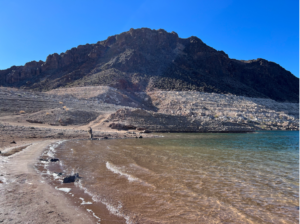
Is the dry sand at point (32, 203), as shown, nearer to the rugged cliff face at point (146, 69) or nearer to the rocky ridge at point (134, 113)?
the rocky ridge at point (134, 113)

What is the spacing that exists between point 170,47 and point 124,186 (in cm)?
9104

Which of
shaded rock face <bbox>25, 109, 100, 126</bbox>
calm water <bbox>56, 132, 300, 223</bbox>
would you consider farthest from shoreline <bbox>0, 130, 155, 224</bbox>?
shaded rock face <bbox>25, 109, 100, 126</bbox>

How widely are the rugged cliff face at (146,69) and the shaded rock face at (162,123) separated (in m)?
32.2

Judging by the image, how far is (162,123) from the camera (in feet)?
95.7

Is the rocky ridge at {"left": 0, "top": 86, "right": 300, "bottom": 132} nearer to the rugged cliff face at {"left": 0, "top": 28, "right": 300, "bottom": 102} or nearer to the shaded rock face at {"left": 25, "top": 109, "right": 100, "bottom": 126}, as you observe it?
the shaded rock face at {"left": 25, "top": 109, "right": 100, "bottom": 126}

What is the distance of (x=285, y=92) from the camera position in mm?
96688

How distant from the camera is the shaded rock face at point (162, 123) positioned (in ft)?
90.7

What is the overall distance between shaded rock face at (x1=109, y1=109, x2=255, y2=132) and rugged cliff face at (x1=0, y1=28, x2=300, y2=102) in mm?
32174

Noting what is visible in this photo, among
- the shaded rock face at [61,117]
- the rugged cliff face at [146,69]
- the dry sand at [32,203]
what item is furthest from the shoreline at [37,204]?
the rugged cliff face at [146,69]

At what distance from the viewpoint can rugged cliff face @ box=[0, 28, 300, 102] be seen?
67938 mm

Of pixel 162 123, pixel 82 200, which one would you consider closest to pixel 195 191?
pixel 82 200

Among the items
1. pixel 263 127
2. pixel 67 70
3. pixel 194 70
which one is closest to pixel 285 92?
pixel 194 70

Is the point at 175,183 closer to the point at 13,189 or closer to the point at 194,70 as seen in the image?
the point at 13,189

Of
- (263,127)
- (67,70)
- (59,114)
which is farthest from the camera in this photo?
(67,70)
